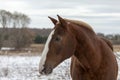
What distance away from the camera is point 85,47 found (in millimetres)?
4848

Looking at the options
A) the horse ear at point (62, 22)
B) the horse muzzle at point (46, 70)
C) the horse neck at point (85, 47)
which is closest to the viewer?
the horse muzzle at point (46, 70)

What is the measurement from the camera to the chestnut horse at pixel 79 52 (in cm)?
433

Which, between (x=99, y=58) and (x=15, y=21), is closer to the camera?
(x=99, y=58)

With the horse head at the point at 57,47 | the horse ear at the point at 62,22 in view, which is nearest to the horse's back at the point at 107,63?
the horse head at the point at 57,47

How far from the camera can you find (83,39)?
4.79 m

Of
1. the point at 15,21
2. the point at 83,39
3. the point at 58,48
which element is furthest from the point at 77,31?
the point at 15,21

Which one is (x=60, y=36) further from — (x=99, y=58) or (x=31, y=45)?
(x=31, y=45)

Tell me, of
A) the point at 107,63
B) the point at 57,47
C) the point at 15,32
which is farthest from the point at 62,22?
the point at 15,32

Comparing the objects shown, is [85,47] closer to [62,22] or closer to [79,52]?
[79,52]

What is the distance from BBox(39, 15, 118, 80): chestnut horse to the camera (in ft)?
14.2

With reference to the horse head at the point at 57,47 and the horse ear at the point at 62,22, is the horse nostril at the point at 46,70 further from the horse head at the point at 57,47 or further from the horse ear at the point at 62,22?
the horse ear at the point at 62,22

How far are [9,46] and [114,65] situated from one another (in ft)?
131

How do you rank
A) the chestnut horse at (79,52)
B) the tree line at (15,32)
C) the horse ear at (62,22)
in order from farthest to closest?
the tree line at (15,32), the horse ear at (62,22), the chestnut horse at (79,52)

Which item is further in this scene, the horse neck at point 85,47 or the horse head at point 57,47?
the horse neck at point 85,47
